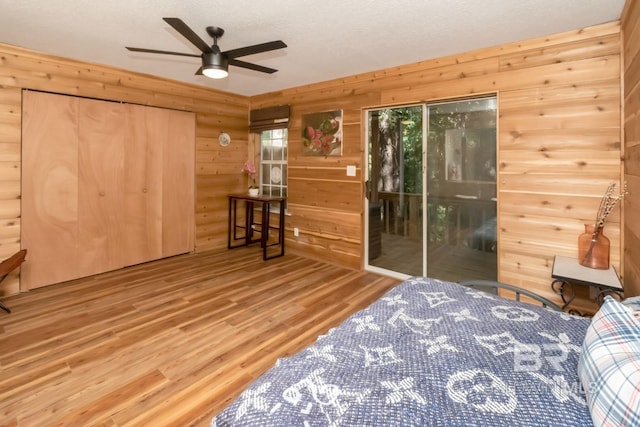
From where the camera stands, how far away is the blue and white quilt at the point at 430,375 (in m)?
0.92

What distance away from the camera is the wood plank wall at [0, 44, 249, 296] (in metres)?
3.26

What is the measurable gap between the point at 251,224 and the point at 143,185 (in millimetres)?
1668

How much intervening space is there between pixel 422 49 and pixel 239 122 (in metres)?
3.20

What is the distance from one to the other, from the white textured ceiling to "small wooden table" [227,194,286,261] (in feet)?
6.49

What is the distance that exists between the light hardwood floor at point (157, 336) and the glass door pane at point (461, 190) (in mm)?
736

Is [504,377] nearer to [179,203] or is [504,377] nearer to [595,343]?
[595,343]

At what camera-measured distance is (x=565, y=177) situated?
8.97ft

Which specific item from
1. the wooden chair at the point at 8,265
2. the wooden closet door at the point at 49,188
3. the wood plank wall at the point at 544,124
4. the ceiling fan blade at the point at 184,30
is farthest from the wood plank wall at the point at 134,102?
the wood plank wall at the point at 544,124

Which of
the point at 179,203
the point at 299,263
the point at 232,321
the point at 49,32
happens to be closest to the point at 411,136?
the point at 299,263

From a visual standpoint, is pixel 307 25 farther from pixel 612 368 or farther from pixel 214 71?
pixel 612 368

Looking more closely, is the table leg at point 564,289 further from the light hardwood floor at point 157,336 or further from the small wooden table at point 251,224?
the small wooden table at point 251,224

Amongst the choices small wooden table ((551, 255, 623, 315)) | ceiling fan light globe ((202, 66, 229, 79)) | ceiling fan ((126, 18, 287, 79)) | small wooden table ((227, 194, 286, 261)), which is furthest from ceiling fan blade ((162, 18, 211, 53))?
small wooden table ((551, 255, 623, 315))

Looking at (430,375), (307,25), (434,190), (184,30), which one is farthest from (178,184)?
A: (430,375)

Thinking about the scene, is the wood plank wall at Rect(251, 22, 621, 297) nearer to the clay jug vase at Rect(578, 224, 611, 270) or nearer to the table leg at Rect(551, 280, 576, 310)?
the table leg at Rect(551, 280, 576, 310)
